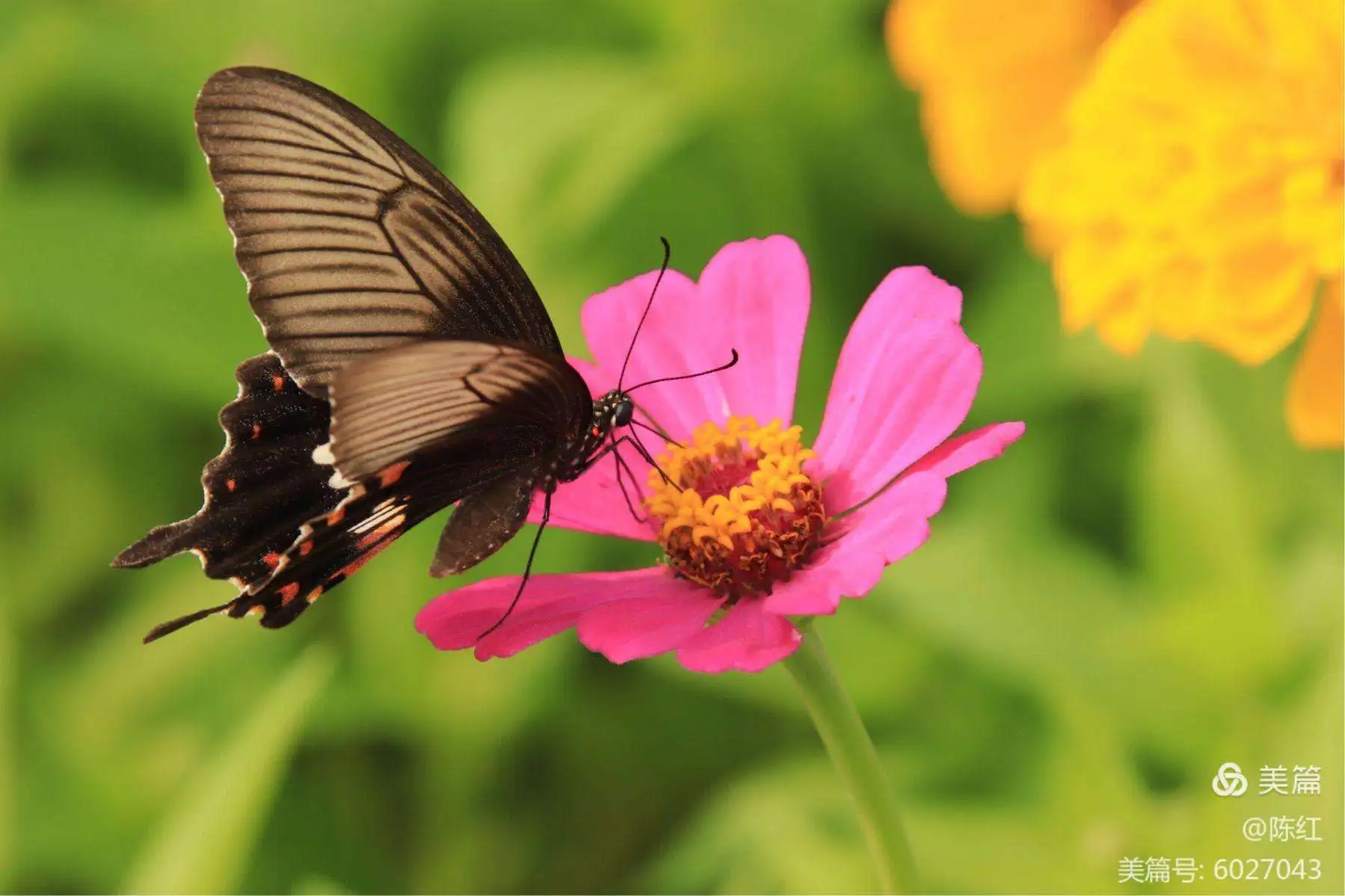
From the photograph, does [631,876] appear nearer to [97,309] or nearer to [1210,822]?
[1210,822]

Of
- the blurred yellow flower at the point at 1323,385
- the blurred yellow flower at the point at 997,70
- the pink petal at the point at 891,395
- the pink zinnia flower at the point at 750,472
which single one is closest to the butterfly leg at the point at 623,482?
the pink zinnia flower at the point at 750,472

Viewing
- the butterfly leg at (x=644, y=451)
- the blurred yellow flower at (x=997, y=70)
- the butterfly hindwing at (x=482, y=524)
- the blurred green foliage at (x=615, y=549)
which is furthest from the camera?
the blurred yellow flower at (x=997, y=70)

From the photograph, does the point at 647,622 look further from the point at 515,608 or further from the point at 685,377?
the point at 685,377

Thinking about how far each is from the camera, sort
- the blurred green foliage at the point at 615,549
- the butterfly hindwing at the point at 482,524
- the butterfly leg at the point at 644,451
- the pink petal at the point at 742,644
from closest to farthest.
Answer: the pink petal at the point at 742,644, the butterfly hindwing at the point at 482,524, the butterfly leg at the point at 644,451, the blurred green foliage at the point at 615,549

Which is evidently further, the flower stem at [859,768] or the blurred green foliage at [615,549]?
the blurred green foliage at [615,549]

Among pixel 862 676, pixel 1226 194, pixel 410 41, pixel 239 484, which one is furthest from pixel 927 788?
pixel 410 41

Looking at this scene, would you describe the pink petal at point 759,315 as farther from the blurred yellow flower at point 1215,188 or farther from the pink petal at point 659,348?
the blurred yellow flower at point 1215,188

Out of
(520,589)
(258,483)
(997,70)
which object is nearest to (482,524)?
(520,589)

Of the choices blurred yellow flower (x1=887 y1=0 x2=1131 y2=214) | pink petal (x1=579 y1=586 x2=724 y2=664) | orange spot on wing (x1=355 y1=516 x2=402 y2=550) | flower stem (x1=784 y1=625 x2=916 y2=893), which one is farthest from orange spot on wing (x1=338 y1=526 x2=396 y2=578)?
blurred yellow flower (x1=887 y1=0 x2=1131 y2=214)

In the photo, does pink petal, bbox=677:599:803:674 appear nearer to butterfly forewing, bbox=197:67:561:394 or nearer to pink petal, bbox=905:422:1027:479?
pink petal, bbox=905:422:1027:479
